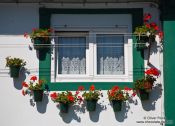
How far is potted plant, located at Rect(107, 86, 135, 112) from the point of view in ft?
26.3

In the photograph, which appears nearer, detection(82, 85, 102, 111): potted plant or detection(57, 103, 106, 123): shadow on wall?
detection(82, 85, 102, 111): potted plant

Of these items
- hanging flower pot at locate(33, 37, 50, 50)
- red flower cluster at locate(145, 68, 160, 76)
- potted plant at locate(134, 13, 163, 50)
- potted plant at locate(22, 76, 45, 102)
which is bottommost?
potted plant at locate(22, 76, 45, 102)

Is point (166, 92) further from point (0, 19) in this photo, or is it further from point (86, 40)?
point (0, 19)

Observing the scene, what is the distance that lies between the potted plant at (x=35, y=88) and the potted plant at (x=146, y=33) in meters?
2.01

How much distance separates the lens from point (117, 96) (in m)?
8.02

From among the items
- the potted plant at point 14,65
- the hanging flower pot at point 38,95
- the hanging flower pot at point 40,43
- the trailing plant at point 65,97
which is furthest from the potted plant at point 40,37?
the trailing plant at point 65,97

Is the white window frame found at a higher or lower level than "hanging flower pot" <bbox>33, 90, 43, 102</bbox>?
higher

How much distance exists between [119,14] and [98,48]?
0.79 meters

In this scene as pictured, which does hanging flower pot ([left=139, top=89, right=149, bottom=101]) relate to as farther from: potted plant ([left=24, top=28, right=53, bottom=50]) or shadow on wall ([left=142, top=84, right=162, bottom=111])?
potted plant ([left=24, top=28, right=53, bottom=50])

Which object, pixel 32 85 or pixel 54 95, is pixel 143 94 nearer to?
pixel 54 95

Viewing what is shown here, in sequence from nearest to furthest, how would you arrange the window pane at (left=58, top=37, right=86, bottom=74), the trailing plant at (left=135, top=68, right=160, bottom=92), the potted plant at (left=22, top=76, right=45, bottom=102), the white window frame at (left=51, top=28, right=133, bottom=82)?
the trailing plant at (left=135, top=68, right=160, bottom=92), the potted plant at (left=22, top=76, right=45, bottom=102), the white window frame at (left=51, top=28, right=133, bottom=82), the window pane at (left=58, top=37, right=86, bottom=74)

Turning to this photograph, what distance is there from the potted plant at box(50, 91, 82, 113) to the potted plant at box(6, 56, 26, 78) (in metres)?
0.81

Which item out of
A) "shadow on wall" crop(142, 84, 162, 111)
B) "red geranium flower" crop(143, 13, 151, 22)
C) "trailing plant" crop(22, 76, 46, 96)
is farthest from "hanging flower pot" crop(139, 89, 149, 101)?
"trailing plant" crop(22, 76, 46, 96)

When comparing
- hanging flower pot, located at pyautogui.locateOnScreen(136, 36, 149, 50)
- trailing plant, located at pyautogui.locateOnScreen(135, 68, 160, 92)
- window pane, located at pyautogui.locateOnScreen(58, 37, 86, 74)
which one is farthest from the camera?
window pane, located at pyautogui.locateOnScreen(58, 37, 86, 74)
